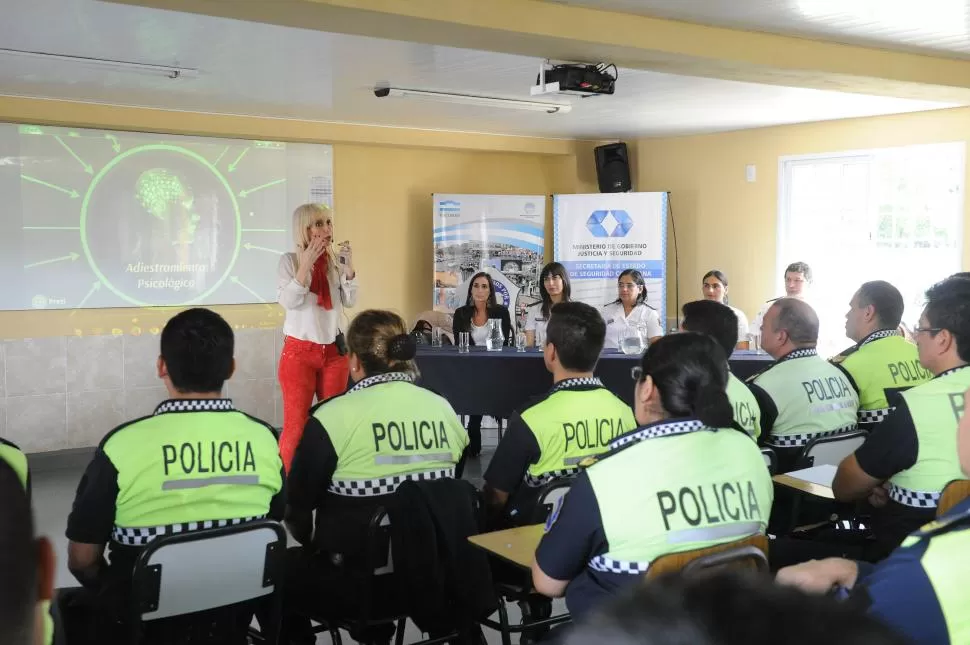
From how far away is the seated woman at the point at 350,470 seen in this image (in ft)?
9.23

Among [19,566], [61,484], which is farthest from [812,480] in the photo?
[61,484]

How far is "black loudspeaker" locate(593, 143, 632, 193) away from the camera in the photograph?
8781mm

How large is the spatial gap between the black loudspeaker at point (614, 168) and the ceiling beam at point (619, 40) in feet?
10.7

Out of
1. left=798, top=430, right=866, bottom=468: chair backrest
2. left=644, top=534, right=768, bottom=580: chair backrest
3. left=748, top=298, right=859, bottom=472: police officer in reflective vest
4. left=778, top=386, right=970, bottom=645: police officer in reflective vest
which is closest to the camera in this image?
left=778, top=386, right=970, bottom=645: police officer in reflective vest

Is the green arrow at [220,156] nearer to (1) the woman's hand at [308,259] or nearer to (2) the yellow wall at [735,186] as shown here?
(1) the woman's hand at [308,259]

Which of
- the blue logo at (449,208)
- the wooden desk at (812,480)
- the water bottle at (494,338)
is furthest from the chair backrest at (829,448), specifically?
the blue logo at (449,208)

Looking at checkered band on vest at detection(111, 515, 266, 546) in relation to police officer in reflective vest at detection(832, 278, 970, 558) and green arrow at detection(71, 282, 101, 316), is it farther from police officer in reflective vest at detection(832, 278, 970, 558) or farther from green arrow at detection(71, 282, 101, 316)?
green arrow at detection(71, 282, 101, 316)

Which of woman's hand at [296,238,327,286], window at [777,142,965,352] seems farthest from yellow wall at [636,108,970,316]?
woman's hand at [296,238,327,286]

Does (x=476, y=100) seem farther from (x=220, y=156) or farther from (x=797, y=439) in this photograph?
(x=797, y=439)

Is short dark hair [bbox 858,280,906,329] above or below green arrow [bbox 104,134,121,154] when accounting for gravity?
below

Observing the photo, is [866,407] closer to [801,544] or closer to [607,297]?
[801,544]

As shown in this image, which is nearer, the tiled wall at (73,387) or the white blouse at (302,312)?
the white blouse at (302,312)

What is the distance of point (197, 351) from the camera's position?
2.61 m

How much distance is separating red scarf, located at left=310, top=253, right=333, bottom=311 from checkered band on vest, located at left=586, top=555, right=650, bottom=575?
3.66 metres
